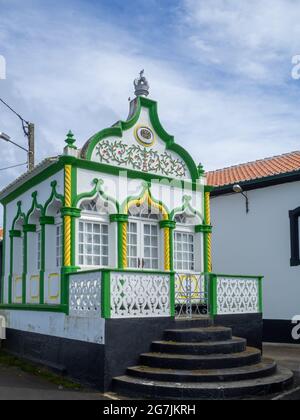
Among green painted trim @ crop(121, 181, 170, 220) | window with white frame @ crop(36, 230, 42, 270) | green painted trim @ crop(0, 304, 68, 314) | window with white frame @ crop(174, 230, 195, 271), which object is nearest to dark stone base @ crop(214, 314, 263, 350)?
window with white frame @ crop(174, 230, 195, 271)

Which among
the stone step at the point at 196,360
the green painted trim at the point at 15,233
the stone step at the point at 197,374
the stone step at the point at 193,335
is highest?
the green painted trim at the point at 15,233

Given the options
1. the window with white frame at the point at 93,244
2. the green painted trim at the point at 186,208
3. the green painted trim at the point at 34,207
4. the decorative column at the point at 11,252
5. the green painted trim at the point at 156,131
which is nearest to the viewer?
the window with white frame at the point at 93,244

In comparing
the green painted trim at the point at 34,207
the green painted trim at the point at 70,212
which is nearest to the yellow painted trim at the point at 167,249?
the green painted trim at the point at 70,212

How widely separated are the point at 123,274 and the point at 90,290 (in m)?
0.68

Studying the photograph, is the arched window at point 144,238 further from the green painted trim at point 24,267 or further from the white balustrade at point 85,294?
the green painted trim at point 24,267

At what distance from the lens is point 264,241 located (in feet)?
50.9

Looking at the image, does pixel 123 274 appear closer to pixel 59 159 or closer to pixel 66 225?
pixel 66 225

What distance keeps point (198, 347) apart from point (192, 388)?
45.8 inches

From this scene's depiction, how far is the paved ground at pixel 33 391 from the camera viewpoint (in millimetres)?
8016

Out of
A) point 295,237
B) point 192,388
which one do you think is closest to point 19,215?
point 192,388

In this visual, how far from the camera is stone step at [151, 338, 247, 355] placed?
877 cm

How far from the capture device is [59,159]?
404 inches

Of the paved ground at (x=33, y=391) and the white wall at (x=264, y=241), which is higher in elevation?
the white wall at (x=264, y=241)

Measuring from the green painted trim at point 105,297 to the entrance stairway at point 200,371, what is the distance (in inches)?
40.6
